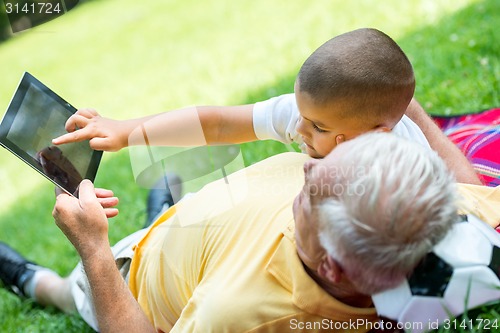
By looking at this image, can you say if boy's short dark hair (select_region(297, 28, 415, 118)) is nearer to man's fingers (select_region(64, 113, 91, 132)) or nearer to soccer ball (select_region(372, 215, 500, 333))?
soccer ball (select_region(372, 215, 500, 333))

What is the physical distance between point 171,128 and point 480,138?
1286 mm

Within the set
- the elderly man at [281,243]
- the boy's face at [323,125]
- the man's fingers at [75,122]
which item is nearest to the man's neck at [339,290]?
the elderly man at [281,243]

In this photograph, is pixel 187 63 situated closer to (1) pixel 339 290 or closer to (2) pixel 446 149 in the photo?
(2) pixel 446 149

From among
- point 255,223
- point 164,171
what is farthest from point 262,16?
point 255,223

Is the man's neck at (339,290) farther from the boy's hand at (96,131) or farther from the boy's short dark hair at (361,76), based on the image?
the boy's hand at (96,131)

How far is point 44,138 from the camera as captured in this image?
6.84ft

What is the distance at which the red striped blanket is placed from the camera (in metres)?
2.57

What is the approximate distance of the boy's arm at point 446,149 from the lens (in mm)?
2223

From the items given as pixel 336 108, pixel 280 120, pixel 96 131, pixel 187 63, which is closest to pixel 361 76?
pixel 336 108

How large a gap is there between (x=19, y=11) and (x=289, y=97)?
5.71 feet

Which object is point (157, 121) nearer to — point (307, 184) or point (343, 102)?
point (343, 102)

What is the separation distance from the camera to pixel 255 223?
73.8 inches

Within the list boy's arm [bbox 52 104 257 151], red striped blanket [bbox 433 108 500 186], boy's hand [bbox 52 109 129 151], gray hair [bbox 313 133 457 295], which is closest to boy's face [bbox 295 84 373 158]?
boy's arm [bbox 52 104 257 151]

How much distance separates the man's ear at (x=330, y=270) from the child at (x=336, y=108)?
22.0 inches
